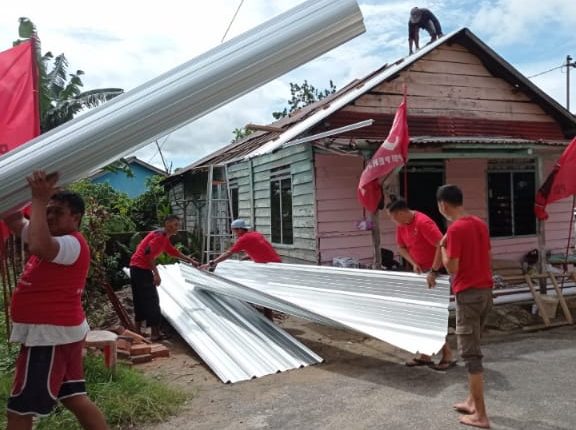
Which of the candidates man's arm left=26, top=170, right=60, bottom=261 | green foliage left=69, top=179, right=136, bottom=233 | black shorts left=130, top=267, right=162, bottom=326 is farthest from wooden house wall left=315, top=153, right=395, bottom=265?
man's arm left=26, top=170, right=60, bottom=261

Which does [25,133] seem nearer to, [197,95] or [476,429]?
[197,95]

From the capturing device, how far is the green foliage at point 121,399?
12.1ft

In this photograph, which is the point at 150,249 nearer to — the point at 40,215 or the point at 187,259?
the point at 187,259

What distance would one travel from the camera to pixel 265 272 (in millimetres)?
6898

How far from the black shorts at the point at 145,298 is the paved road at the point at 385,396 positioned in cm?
196

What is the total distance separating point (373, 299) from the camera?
537 cm

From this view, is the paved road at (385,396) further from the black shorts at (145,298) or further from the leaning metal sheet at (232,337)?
the black shorts at (145,298)

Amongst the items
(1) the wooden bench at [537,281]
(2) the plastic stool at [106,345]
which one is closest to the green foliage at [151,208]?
(1) the wooden bench at [537,281]

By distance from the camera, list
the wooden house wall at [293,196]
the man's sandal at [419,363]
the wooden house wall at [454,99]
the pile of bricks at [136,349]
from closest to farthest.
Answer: the man's sandal at [419,363]
the pile of bricks at [136,349]
the wooden house wall at [293,196]
the wooden house wall at [454,99]

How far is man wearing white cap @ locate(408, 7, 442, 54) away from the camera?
36.7 feet

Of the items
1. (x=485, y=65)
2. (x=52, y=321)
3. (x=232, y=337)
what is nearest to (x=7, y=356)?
(x=232, y=337)

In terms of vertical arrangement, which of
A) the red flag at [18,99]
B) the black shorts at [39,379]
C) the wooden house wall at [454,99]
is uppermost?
the wooden house wall at [454,99]

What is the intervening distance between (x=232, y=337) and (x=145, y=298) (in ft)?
4.71

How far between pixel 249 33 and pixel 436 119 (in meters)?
8.18
